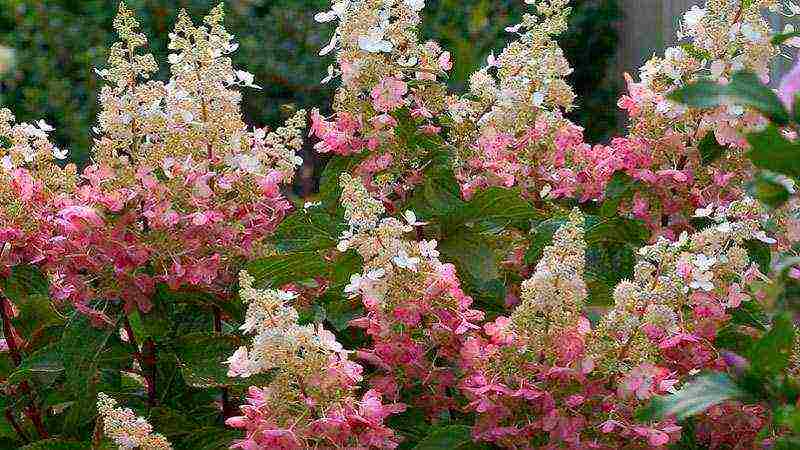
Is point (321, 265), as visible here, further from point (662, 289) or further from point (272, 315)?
point (662, 289)

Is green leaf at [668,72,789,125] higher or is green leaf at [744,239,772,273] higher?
green leaf at [744,239,772,273]

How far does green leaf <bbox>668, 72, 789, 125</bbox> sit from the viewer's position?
37.4 inches

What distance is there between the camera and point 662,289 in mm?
1456

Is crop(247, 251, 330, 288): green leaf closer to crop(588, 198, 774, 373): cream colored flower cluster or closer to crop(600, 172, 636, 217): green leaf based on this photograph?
crop(588, 198, 774, 373): cream colored flower cluster

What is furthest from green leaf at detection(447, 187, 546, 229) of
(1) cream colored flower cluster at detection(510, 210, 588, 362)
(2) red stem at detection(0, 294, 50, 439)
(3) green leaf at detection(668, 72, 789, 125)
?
(3) green leaf at detection(668, 72, 789, 125)

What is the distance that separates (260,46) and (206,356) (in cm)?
505

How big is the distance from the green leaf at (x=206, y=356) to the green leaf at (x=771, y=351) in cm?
84

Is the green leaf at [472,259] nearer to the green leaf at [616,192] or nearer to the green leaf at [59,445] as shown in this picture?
the green leaf at [616,192]

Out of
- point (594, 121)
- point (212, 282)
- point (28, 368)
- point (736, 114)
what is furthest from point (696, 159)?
point (594, 121)

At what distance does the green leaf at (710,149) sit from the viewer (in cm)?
191

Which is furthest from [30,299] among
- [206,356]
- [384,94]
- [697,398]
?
[697,398]

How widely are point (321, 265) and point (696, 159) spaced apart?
2.01 feet

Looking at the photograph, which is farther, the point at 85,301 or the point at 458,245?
the point at 458,245

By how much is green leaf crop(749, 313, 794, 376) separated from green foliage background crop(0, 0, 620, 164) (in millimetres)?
5034
